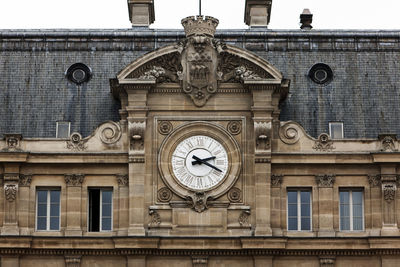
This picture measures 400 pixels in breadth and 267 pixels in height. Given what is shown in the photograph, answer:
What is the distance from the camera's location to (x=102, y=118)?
7156cm

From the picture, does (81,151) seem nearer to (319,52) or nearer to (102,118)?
(102,118)

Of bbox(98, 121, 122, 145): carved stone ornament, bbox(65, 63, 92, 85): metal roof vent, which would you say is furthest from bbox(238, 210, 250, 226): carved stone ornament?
bbox(65, 63, 92, 85): metal roof vent

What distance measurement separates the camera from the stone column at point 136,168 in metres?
68.7

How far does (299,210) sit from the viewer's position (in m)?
69.4

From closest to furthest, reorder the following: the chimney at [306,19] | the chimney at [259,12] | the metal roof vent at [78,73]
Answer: the metal roof vent at [78,73] < the chimney at [259,12] < the chimney at [306,19]

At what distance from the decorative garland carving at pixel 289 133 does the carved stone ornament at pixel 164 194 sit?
570 cm

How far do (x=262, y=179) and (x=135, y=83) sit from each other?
282 inches

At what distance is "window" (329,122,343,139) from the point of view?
7131 cm

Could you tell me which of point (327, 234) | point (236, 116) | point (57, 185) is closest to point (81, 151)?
point (57, 185)

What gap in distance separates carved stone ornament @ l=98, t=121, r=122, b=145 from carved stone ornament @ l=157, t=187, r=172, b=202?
308 centimetres

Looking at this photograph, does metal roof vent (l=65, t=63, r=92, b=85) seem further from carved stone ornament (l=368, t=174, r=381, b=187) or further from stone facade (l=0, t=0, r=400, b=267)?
carved stone ornament (l=368, t=174, r=381, b=187)

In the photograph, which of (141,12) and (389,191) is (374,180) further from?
(141,12)

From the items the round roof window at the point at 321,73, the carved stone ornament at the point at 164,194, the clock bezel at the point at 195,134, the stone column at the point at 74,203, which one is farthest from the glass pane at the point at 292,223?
the stone column at the point at 74,203

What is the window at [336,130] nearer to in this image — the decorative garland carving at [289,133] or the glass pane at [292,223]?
the decorative garland carving at [289,133]
